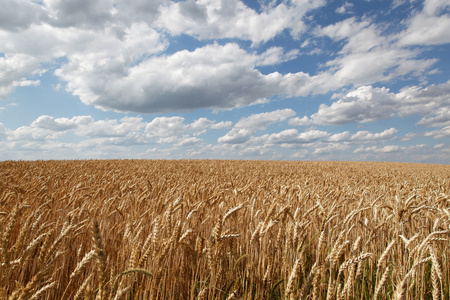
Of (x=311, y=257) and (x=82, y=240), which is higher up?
(x=82, y=240)

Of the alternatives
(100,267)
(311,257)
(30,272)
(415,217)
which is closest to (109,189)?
(30,272)

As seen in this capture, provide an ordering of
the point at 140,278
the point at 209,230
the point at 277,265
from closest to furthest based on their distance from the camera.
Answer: the point at 140,278
the point at 277,265
the point at 209,230

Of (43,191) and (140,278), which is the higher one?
(43,191)

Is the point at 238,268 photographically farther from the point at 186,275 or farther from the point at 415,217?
the point at 415,217

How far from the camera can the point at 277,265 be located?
259 centimetres

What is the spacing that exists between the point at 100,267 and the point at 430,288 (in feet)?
10.8

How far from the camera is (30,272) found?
2.44 metres

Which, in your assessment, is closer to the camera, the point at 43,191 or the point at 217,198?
the point at 217,198

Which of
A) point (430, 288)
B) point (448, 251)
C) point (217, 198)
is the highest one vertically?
point (217, 198)

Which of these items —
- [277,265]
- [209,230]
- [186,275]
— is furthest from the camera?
[209,230]

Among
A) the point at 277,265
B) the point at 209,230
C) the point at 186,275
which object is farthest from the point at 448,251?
the point at 186,275

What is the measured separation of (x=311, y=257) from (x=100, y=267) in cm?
283

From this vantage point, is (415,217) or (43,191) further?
(43,191)

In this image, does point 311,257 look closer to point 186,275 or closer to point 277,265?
point 277,265
